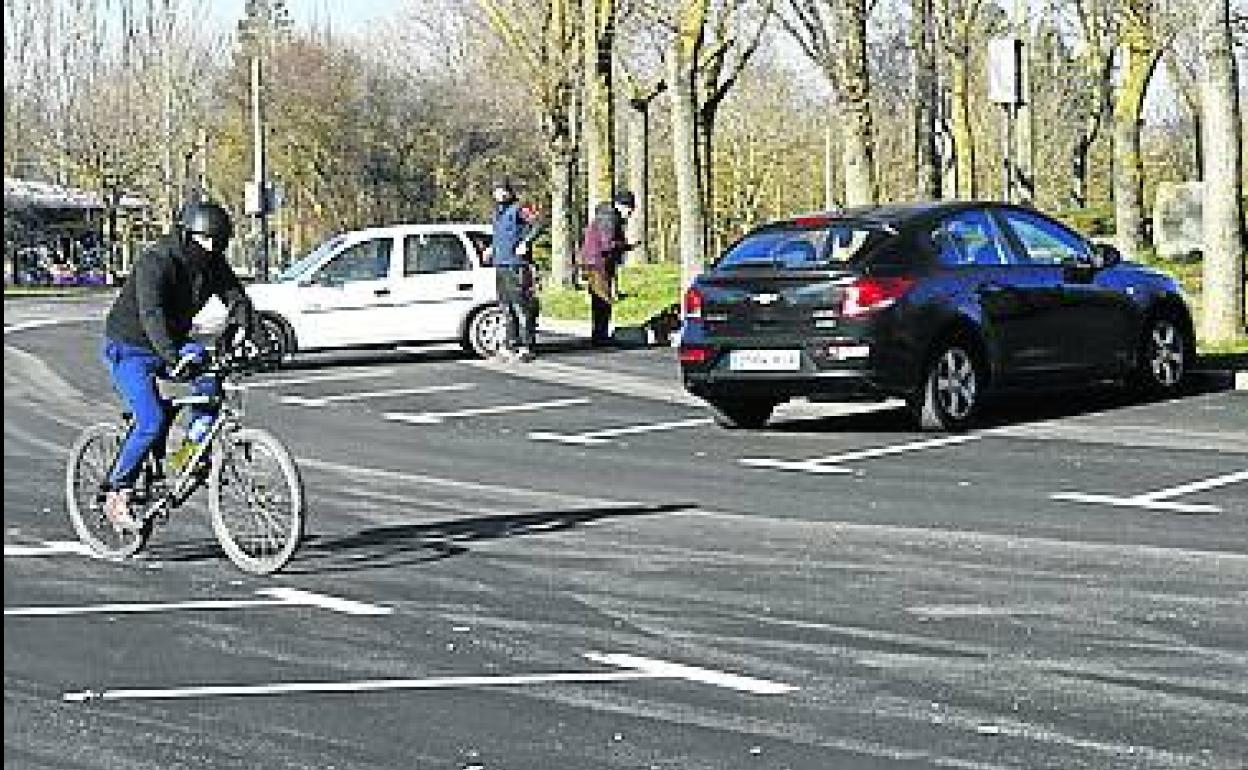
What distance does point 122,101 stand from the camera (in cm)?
6303

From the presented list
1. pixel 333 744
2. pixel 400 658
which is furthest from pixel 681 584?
pixel 333 744

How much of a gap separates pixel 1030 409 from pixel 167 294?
9.12 metres

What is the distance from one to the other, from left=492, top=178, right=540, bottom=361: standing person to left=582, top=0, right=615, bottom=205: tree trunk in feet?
32.1

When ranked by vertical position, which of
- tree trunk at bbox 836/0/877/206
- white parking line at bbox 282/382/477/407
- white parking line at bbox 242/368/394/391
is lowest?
white parking line at bbox 282/382/477/407

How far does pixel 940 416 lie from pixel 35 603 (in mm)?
7847

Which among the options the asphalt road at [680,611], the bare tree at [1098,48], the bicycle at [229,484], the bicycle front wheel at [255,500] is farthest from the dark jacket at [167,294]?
the bare tree at [1098,48]

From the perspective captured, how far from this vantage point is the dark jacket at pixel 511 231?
23234mm

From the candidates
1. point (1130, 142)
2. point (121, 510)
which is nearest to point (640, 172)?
point (1130, 142)

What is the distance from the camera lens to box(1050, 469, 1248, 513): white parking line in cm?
1213

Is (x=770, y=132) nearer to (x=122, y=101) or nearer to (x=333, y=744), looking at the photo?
(x=122, y=101)

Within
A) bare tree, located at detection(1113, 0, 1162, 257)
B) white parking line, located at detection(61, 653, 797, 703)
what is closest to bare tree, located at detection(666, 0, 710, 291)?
bare tree, located at detection(1113, 0, 1162, 257)

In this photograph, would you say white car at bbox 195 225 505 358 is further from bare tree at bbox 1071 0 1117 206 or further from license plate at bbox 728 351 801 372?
bare tree at bbox 1071 0 1117 206

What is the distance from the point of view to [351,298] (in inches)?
971

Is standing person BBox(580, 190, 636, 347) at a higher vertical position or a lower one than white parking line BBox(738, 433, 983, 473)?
higher
